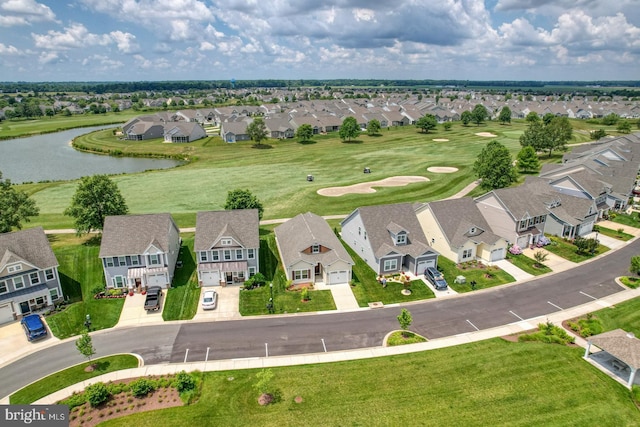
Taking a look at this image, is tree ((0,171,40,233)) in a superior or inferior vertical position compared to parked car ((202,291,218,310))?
superior

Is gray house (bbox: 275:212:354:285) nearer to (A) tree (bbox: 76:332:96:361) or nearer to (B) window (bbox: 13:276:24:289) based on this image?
(A) tree (bbox: 76:332:96:361)

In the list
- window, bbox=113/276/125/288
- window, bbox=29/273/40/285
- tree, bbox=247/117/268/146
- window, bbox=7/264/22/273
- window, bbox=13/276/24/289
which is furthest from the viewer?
tree, bbox=247/117/268/146

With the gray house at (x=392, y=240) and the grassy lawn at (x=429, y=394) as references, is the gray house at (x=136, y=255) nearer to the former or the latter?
the grassy lawn at (x=429, y=394)

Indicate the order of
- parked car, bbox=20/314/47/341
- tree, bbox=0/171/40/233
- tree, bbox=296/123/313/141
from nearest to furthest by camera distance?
parked car, bbox=20/314/47/341 < tree, bbox=0/171/40/233 < tree, bbox=296/123/313/141

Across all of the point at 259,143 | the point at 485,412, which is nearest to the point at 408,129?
the point at 259,143

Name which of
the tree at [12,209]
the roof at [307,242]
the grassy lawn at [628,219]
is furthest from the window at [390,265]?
the tree at [12,209]

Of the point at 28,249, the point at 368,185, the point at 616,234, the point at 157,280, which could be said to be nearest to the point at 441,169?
the point at 368,185

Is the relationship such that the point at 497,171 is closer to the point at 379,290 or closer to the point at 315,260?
the point at 379,290

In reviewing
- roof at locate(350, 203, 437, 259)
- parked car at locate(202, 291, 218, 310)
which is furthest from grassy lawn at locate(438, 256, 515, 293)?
parked car at locate(202, 291, 218, 310)

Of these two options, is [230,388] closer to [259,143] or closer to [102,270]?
[102,270]
